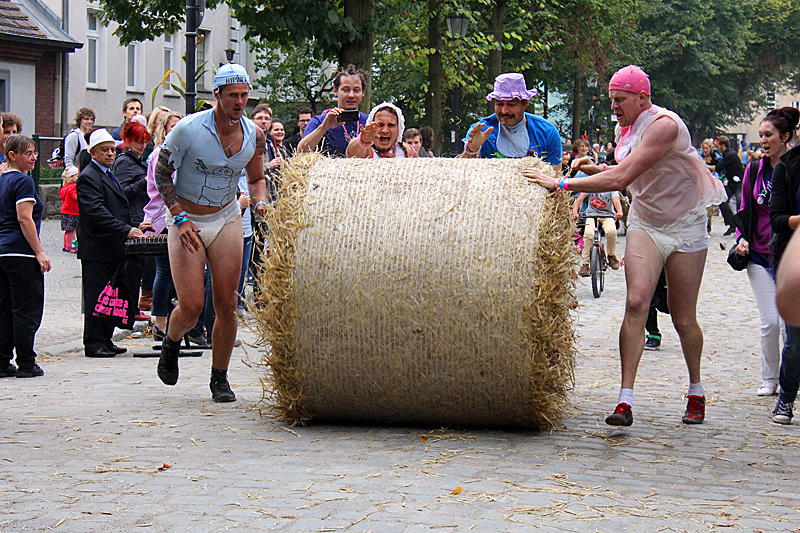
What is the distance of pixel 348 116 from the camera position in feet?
25.3

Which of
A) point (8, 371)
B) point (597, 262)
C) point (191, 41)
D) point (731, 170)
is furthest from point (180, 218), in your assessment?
point (731, 170)

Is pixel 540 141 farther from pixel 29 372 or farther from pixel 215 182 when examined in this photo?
pixel 29 372

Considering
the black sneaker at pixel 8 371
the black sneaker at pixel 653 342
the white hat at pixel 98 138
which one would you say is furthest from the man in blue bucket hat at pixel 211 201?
the black sneaker at pixel 653 342

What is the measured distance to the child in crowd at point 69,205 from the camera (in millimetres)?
15422

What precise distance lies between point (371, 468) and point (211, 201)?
2.32 meters

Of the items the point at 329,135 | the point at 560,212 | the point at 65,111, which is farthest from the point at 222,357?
the point at 65,111

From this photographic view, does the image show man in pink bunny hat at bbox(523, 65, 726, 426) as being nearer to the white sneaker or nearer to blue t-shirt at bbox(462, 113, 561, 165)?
blue t-shirt at bbox(462, 113, 561, 165)

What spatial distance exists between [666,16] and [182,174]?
50.4 m

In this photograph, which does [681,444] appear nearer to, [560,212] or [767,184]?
[560,212]

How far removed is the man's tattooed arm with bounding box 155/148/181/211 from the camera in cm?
641

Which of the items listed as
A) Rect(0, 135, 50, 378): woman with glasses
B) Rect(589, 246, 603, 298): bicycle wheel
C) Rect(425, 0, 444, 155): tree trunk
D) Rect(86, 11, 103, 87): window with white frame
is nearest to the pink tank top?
Rect(0, 135, 50, 378): woman with glasses

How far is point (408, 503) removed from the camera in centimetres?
438

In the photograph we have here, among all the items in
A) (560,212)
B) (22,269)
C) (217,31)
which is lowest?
(22,269)

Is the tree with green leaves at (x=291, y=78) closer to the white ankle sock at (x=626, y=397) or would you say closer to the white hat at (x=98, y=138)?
the white hat at (x=98, y=138)
